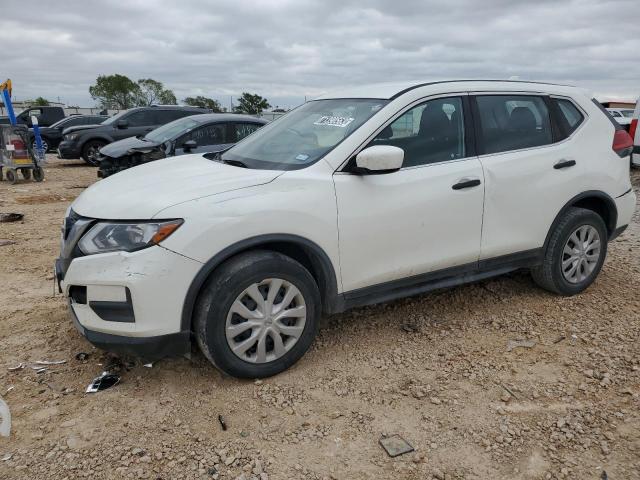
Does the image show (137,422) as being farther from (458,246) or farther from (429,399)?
(458,246)

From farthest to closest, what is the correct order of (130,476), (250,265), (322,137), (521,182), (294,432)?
(521,182), (322,137), (250,265), (294,432), (130,476)

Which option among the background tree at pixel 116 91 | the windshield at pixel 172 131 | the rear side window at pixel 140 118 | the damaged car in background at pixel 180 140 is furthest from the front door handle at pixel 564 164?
the background tree at pixel 116 91

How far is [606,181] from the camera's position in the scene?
423 centimetres

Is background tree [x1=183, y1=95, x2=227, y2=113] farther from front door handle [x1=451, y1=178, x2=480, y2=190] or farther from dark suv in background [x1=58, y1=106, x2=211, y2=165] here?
front door handle [x1=451, y1=178, x2=480, y2=190]

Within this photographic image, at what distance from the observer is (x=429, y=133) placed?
3535 millimetres

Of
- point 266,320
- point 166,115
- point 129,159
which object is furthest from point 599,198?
point 166,115

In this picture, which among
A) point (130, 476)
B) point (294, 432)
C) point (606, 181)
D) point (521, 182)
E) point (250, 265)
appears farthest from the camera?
point (606, 181)

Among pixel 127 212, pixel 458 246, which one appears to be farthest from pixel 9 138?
pixel 458 246

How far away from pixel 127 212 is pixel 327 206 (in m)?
1.12

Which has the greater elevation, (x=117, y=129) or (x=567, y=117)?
(x=567, y=117)

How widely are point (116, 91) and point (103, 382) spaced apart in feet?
223

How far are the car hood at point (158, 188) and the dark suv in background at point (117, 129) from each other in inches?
428

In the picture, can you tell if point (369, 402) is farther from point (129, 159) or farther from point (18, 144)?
point (18, 144)

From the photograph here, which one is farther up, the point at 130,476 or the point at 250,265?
the point at 250,265
